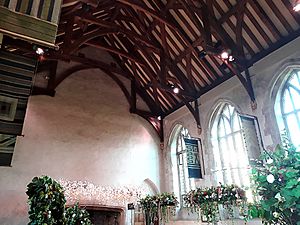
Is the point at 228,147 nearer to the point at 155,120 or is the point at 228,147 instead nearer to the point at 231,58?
the point at 231,58

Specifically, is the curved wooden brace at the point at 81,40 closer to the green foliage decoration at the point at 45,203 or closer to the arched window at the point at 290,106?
the green foliage decoration at the point at 45,203

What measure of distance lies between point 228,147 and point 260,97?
1987 millimetres

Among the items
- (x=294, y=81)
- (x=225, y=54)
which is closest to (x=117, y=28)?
(x=225, y=54)

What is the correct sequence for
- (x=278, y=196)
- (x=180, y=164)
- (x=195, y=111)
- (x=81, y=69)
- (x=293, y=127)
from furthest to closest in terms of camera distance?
1. (x=81, y=69)
2. (x=180, y=164)
3. (x=195, y=111)
4. (x=293, y=127)
5. (x=278, y=196)

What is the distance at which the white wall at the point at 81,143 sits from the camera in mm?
8398

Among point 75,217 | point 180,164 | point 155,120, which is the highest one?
point 155,120

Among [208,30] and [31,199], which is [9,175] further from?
[208,30]

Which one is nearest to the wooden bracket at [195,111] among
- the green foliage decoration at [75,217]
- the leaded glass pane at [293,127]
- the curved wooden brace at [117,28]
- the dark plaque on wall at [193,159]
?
the dark plaque on wall at [193,159]

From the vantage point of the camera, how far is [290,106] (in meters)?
7.09

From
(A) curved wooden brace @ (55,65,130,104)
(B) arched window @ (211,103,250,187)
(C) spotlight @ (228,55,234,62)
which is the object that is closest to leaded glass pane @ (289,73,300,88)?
(C) spotlight @ (228,55,234,62)

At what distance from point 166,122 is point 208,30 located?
17.6ft

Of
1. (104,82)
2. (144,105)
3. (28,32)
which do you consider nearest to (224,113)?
(144,105)

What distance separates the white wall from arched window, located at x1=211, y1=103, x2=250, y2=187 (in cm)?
311

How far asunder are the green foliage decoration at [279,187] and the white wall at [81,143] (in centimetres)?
774
